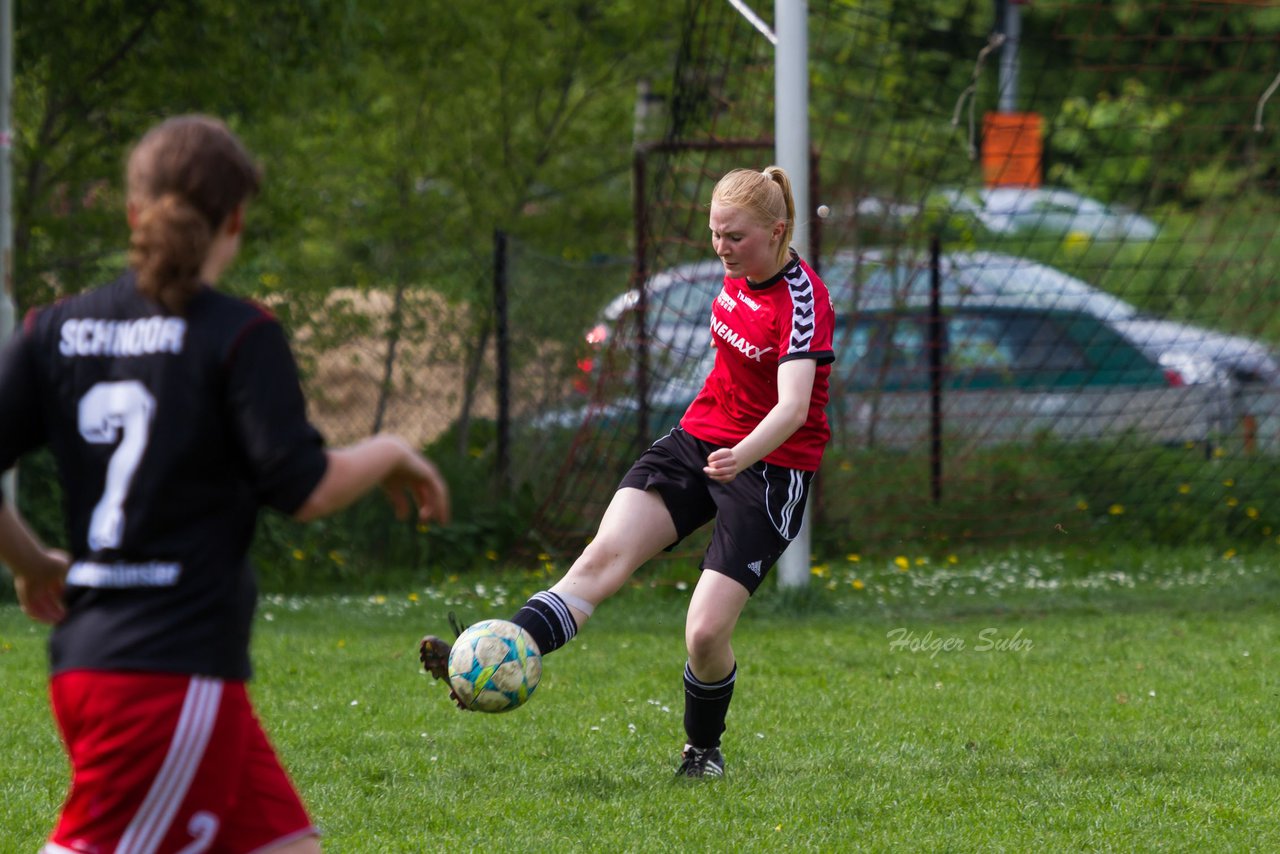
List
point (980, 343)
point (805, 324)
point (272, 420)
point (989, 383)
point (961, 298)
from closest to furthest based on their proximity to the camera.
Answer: point (272, 420) < point (805, 324) < point (961, 298) < point (989, 383) < point (980, 343)

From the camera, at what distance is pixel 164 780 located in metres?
2.43

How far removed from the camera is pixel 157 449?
2432mm

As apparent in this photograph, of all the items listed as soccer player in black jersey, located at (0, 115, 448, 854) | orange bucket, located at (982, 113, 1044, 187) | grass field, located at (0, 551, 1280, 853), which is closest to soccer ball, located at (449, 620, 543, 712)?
grass field, located at (0, 551, 1280, 853)

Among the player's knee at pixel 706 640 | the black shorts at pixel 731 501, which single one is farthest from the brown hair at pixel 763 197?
the player's knee at pixel 706 640

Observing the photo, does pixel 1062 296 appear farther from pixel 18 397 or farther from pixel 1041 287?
pixel 18 397

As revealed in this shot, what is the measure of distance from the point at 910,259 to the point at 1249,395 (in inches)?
101

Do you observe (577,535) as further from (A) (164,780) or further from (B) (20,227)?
(A) (164,780)

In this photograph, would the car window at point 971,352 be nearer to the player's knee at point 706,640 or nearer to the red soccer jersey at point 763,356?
the red soccer jersey at point 763,356

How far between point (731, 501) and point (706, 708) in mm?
657

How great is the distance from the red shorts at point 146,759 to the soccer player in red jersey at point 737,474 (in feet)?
6.99

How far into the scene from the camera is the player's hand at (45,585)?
2.65 m

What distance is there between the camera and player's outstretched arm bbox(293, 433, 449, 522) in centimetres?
246

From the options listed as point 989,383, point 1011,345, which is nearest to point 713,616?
point 989,383

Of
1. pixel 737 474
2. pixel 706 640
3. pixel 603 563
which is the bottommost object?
pixel 706 640
